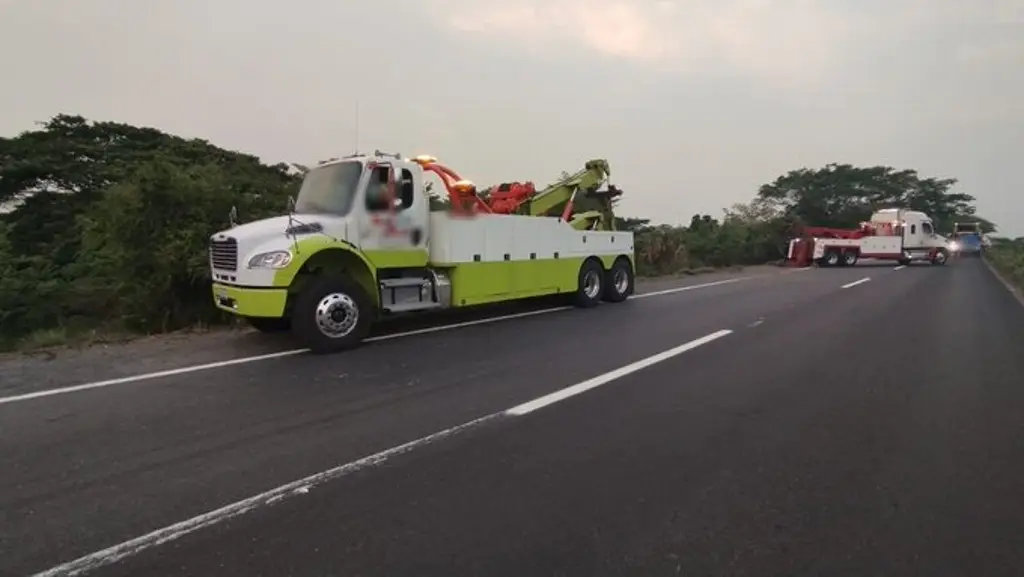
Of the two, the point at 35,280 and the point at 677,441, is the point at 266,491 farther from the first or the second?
the point at 35,280

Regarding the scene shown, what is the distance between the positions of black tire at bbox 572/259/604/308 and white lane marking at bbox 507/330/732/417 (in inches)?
169

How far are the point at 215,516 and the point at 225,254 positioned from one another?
226 inches

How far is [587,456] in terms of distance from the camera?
4.55 meters

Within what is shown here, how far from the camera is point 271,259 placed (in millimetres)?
8242

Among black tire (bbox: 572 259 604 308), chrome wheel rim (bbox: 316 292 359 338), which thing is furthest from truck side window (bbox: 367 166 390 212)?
black tire (bbox: 572 259 604 308)

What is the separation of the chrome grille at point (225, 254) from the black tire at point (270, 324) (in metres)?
0.93

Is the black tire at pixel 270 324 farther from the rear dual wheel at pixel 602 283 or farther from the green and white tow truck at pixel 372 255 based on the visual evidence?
the rear dual wheel at pixel 602 283

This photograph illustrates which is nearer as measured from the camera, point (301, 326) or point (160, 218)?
point (301, 326)

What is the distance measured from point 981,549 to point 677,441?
6.35 ft

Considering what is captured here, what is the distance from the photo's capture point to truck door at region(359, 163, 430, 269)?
9461mm

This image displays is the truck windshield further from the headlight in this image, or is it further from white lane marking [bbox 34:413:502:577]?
white lane marking [bbox 34:413:502:577]

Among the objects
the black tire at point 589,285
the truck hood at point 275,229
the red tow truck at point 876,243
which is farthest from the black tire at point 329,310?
the red tow truck at point 876,243

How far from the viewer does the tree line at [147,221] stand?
11008mm

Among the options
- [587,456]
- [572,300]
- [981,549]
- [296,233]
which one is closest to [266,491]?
[587,456]
